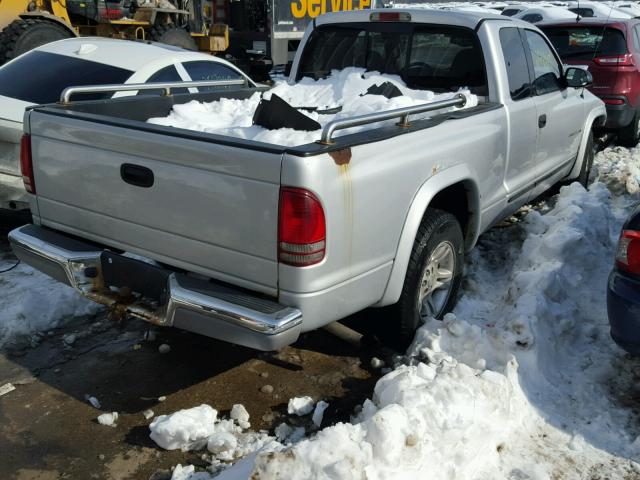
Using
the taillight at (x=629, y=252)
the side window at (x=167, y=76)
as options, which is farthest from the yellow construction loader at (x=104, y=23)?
the taillight at (x=629, y=252)

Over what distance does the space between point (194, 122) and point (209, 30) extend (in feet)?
39.8

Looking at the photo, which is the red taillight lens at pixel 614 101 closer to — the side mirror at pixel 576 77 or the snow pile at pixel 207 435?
the side mirror at pixel 576 77

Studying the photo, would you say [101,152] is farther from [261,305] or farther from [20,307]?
[20,307]

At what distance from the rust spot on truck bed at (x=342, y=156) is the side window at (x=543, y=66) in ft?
9.46

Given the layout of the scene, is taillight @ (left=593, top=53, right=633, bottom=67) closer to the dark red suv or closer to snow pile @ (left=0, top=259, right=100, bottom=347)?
the dark red suv

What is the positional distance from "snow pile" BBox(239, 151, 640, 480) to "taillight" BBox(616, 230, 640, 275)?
2.35 feet

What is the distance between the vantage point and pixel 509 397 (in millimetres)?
3281

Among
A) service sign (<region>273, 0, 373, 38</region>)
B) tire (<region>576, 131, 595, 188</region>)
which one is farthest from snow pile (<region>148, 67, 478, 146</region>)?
service sign (<region>273, 0, 373, 38</region>)

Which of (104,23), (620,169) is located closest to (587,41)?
(620,169)

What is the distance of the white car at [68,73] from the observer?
510 cm

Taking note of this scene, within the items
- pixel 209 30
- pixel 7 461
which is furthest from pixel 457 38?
pixel 209 30

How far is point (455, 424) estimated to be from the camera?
2949 millimetres

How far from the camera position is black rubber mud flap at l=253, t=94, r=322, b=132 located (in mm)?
3881

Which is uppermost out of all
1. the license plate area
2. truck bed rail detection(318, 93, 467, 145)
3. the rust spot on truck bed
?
truck bed rail detection(318, 93, 467, 145)
